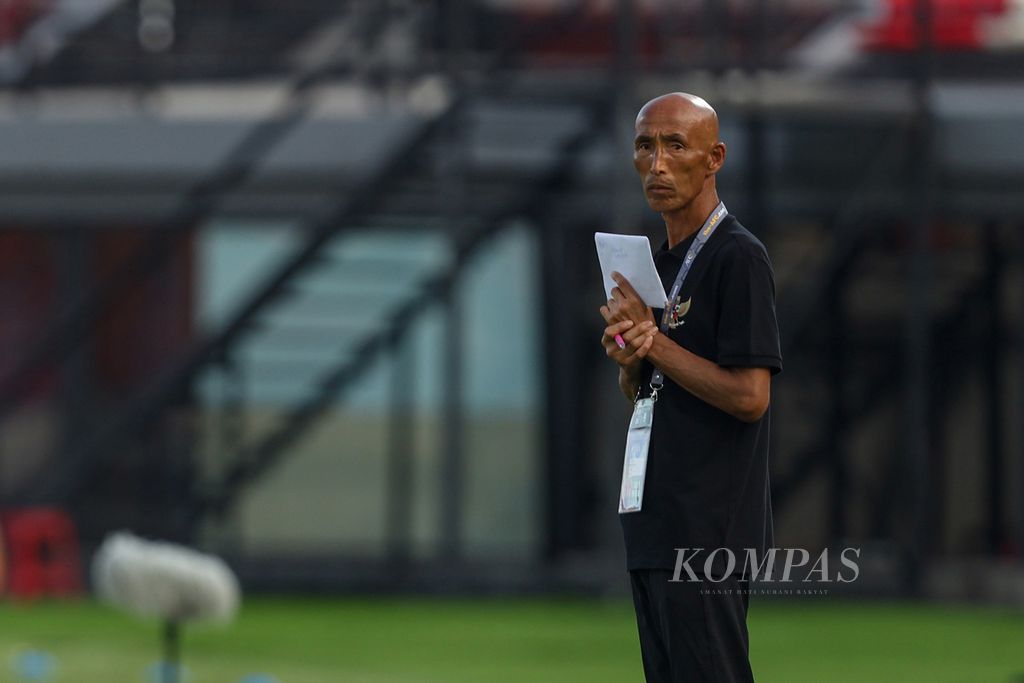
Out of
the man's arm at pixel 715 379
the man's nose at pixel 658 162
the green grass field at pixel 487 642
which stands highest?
the man's nose at pixel 658 162

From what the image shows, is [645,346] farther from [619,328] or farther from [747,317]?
[747,317]

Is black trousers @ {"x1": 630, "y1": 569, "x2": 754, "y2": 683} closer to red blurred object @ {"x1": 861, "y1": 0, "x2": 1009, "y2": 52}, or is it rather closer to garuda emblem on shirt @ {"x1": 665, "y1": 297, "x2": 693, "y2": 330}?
garuda emblem on shirt @ {"x1": 665, "y1": 297, "x2": 693, "y2": 330}

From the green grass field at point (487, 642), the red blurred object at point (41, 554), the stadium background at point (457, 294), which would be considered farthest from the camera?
the red blurred object at point (41, 554)

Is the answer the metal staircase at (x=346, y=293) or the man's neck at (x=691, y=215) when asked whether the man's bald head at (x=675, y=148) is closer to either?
the man's neck at (x=691, y=215)

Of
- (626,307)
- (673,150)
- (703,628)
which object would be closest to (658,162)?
(673,150)

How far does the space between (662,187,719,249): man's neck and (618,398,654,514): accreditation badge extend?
0.38m

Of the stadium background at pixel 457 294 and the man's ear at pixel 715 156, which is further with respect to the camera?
the stadium background at pixel 457 294

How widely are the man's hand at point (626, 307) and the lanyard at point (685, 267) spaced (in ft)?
0.16

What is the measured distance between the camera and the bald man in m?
4.36

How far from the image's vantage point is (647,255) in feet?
14.4

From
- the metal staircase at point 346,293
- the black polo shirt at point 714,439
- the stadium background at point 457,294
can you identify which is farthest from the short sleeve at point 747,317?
the metal staircase at point 346,293

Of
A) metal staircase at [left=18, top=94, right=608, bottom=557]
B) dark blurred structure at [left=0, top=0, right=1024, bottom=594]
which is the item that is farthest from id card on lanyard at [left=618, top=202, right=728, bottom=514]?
metal staircase at [left=18, top=94, right=608, bottom=557]

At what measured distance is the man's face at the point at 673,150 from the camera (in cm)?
445

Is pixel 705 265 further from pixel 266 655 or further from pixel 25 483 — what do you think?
pixel 25 483
